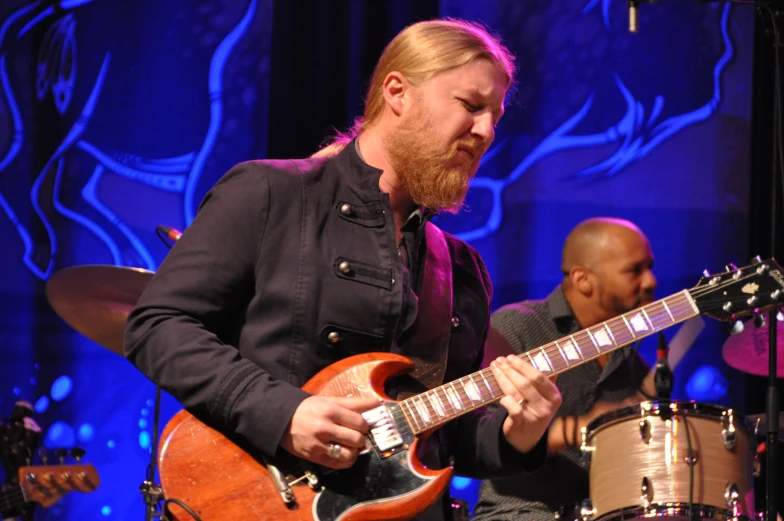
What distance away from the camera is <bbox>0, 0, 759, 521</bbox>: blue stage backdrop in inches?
223

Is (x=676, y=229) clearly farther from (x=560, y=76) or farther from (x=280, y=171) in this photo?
(x=280, y=171)

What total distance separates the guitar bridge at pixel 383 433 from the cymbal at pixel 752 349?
2.40 m

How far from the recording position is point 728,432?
12.4 ft

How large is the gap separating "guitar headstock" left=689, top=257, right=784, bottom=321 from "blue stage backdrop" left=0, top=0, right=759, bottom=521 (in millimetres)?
2882

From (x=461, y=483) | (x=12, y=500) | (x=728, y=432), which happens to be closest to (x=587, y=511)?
(x=728, y=432)

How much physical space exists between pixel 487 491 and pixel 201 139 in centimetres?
277

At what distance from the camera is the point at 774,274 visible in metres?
2.90

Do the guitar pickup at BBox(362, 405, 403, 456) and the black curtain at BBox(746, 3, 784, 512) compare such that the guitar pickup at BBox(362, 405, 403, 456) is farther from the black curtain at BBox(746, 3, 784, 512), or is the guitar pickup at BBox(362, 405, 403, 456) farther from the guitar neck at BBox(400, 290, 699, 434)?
the black curtain at BBox(746, 3, 784, 512)

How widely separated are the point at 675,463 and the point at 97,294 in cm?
268

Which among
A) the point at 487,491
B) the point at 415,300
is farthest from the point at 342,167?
the point at 487,491

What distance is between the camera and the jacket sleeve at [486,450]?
9.37 feet

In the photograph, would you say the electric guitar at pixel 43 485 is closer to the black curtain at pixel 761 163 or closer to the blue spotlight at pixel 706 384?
the blue spotlight at pixel 706 384

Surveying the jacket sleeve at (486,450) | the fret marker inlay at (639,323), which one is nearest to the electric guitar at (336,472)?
the jacket sleeve at (486,450)

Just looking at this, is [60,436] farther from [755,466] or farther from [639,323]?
[639,323]
